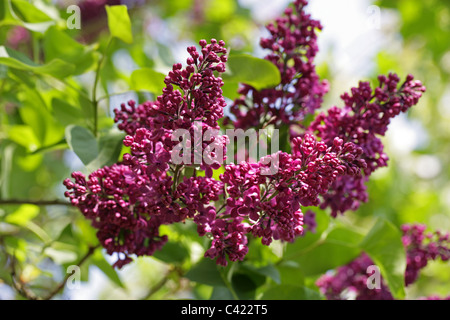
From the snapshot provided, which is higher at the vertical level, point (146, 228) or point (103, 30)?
point (103, 30)

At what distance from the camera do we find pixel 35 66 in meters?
1.22

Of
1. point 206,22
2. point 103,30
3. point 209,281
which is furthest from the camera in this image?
point 206,22

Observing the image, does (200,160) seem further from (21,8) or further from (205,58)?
(21,8)

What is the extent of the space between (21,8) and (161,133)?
0.79 metres

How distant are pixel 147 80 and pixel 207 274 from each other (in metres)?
0.50

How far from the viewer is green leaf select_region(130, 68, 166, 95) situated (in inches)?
48.3

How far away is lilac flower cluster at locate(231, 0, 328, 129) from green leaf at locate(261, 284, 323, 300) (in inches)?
15.3

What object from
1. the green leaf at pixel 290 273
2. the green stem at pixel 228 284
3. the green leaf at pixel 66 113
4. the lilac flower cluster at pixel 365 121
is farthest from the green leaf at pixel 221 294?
the green leaf at pixel 66 113

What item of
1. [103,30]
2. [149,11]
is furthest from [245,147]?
[149,11]

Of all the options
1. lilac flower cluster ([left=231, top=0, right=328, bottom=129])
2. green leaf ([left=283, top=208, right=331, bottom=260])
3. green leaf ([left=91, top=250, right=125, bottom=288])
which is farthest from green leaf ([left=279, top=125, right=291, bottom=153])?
green leaf ([left=91, top=250, right=125, bottom=288])

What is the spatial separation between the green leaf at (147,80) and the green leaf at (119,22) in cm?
8

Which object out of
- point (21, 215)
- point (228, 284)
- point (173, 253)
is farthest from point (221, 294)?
point (21, 215)

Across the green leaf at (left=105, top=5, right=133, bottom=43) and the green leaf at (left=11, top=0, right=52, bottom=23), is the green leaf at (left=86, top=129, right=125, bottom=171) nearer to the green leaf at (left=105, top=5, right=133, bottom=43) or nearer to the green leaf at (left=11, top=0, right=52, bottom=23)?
the green leaf at (left=105, top=5, right=133, bottom=43)

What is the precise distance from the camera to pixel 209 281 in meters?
1.14
